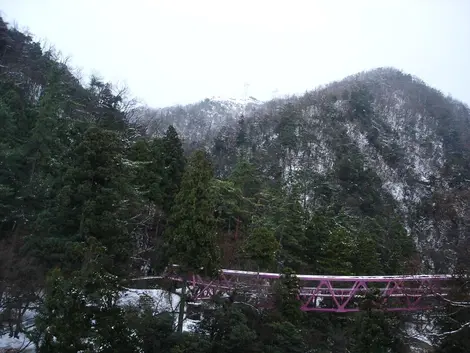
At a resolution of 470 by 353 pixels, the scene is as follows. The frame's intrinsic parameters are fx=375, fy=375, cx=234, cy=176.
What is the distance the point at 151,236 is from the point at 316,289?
11214 mm

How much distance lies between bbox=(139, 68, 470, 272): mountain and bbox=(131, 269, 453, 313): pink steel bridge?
21500mm

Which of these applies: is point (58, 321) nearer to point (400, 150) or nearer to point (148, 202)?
point (148, 202)

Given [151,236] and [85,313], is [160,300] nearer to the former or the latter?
[85,313]

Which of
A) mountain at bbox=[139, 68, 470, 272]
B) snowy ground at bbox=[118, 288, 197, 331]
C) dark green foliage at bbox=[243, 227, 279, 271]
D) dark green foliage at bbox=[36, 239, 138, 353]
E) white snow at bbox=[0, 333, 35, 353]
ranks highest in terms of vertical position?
mountain at bbox=[139, 68, 470, 272]

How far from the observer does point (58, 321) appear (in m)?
11.1

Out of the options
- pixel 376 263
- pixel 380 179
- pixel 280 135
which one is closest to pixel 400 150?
pixel 380 179

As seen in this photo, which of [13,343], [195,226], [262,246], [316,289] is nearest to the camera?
[13,343]

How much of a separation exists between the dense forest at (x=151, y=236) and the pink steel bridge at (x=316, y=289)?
0.89 m

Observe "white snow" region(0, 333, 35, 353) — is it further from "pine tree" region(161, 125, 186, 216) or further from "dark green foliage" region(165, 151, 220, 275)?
"pine tree" region(161, 125, 186, 216)

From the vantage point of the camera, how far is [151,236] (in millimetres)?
25188

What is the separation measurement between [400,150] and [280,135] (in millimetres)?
22390

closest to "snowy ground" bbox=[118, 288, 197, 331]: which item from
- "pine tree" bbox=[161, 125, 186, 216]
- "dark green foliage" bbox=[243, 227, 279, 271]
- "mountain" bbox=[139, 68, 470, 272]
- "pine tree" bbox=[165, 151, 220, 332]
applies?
"pine tree" bbox=[165, 151, 220, 332]

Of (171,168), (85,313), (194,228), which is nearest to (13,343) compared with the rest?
(85,313)

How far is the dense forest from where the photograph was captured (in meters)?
13.1
